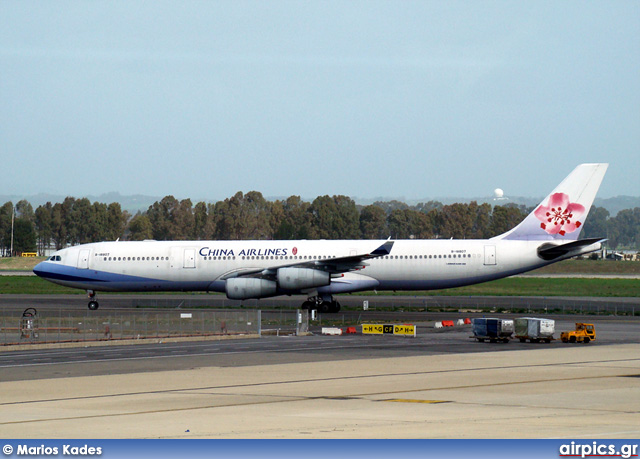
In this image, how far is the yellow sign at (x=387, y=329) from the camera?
132ft

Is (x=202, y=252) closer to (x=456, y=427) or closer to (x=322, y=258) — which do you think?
(x=322, y=258)

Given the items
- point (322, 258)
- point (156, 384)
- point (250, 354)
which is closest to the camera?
point (156, 384)

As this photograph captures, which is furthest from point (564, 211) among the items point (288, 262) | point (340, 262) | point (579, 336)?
point (579, 336)

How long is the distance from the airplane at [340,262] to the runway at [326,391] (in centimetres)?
1639

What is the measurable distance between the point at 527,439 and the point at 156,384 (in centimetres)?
1175

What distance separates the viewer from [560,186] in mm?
55875

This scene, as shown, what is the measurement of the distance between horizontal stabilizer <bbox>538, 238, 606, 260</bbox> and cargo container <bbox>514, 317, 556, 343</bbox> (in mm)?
16310

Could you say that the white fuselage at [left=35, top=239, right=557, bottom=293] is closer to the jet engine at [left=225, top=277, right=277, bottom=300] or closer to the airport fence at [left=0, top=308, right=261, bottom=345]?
the jet engine at [left=225, top=277, right=277, bottom=300]

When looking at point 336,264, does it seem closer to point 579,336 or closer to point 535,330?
point 535,330

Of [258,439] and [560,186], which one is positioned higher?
[560,186]

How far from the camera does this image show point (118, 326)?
37938 mm

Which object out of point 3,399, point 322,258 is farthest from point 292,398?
point 322,258

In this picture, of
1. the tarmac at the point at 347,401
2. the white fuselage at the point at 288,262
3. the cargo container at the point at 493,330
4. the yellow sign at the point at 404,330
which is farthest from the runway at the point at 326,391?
the white fuselage at the point at 288,262

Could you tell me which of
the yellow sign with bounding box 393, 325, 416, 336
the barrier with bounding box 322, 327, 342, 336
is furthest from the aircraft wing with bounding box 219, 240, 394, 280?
the yellow sign with bounding box 393, 325, 416, 336
